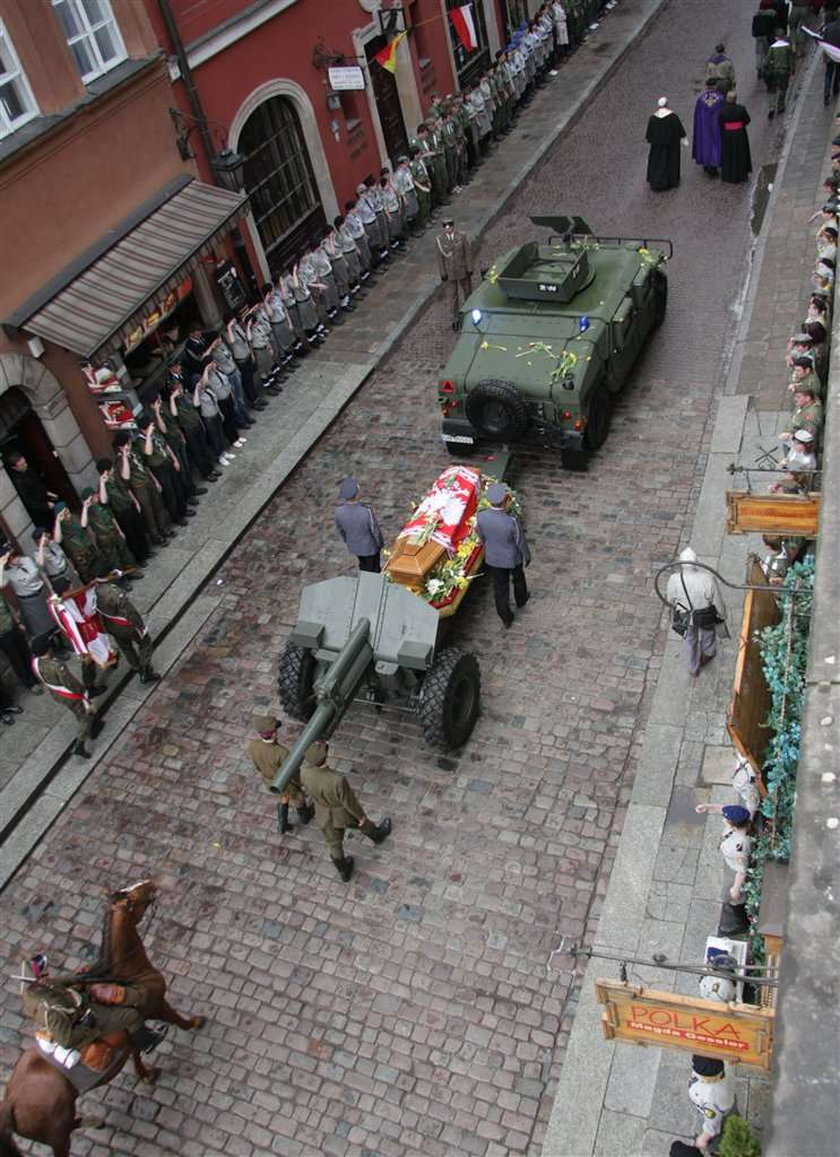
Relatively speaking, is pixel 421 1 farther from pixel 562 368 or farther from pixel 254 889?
pixel 254 889

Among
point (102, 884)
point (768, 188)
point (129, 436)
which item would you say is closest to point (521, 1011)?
point (102, 884)

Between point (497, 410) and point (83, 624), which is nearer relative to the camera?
point (83, 624)

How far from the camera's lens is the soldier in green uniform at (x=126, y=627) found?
439 inches

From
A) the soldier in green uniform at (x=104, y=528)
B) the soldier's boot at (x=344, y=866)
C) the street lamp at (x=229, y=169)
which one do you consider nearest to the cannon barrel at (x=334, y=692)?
the soldier's boot at (x=344, y=866)

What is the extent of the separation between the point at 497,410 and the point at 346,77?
896 centimetres

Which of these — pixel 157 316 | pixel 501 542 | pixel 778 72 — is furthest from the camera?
pixel 778 72

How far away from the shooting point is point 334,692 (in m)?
9.34

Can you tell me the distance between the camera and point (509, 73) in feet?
74.4

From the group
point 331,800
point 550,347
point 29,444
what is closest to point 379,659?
point 331,800

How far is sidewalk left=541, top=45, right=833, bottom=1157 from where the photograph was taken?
741 cm

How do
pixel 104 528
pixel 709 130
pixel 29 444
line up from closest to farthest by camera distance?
pixel 104 528 → pixel 29 444 → pixel 709 130

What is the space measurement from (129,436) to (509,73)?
45.9 feet

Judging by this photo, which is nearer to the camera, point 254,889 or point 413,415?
point 254,889

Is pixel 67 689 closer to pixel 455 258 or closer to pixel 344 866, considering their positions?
pixel 344 866
